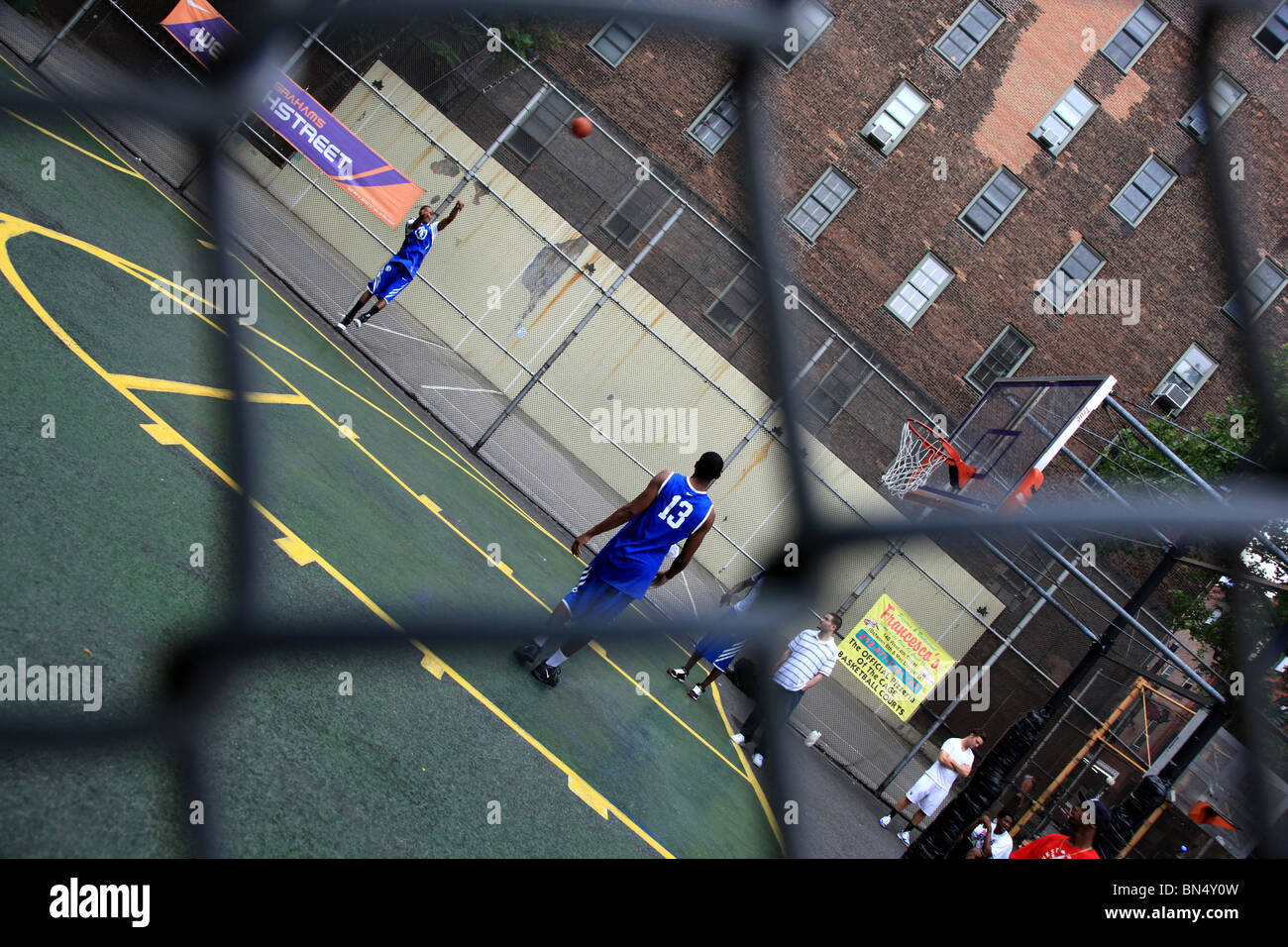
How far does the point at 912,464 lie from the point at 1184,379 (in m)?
4.83

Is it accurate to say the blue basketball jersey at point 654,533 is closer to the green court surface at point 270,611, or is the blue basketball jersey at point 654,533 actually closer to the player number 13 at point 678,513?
the player number 13 at point 678,513

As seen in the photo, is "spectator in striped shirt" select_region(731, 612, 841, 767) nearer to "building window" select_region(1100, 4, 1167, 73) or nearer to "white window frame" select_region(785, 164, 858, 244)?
"white window frame" select_region(785, 164, 858, 244)

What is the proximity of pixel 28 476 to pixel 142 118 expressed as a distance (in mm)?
1880

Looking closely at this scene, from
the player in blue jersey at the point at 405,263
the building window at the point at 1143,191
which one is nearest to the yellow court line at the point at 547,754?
the player in blue jersey at the point at 405,263

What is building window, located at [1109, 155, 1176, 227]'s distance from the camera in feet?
33.8

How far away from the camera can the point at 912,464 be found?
8336 mm

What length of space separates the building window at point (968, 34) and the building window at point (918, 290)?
7.32ft

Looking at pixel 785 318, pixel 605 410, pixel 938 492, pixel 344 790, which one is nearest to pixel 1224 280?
pixel 785 318

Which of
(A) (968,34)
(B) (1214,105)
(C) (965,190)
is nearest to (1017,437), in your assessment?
(C) (965,190)

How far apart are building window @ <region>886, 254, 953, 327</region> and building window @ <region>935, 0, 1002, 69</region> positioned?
87.9 inches

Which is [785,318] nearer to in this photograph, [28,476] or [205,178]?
[205,178]

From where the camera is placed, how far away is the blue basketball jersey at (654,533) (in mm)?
3119

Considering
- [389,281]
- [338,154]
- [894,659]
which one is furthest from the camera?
[338,154]

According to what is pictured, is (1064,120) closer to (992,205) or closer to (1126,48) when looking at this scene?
(1126,48)
